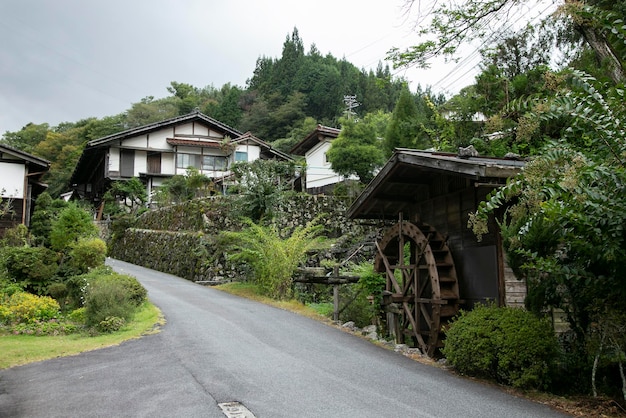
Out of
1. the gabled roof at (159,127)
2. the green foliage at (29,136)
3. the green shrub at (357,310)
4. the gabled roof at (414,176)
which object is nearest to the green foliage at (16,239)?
the green shrub at (357,310)

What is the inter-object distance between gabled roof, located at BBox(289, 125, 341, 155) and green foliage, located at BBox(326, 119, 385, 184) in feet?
17.9

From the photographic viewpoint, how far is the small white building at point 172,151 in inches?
1602

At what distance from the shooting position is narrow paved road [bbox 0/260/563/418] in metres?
6.80

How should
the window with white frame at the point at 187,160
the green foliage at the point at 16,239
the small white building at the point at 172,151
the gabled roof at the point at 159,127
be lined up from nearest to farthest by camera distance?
the green foliage at the point at 16,239 < the gabled roof at the point at 159,127 < the small white building at the point at 172,151 < the window with white frame at the point at 187,160

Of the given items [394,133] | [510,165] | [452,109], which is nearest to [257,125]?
[394,133]

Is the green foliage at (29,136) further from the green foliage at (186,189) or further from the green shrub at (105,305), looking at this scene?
the green shrub at (105,305)

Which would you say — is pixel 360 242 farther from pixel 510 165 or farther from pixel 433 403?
pixel 433 403

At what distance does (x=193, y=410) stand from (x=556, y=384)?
5611 millimetres

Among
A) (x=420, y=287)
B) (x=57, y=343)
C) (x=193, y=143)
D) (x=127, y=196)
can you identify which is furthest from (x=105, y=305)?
(x=193, y=143)

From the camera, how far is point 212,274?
2306cm

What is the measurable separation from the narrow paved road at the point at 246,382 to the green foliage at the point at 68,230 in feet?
24.0

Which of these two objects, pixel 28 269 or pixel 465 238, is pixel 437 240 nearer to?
pixel 465 238

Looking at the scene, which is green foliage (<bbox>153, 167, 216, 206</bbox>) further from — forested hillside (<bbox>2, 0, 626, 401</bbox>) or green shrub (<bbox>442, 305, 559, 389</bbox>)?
green shrub (<bbox>442, 305, 559, 389</bbox>)

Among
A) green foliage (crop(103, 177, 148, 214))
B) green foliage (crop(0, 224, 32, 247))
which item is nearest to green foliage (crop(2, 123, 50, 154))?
green foliage (crop(103, 177, 148, 214))
